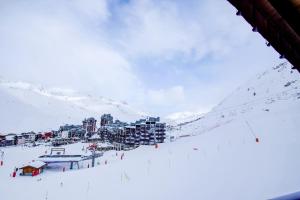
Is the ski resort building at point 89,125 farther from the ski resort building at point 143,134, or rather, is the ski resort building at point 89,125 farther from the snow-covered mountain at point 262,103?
the ski resort building at point 143,134

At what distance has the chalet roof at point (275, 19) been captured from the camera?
4.80 metres

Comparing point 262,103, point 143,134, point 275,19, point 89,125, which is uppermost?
point 262,103

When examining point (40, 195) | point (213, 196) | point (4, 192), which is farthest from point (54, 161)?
point (213, 196)

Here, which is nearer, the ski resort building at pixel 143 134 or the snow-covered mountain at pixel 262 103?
the ski resort building at pixel 143 134

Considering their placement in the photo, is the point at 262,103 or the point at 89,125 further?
the point at 89,125

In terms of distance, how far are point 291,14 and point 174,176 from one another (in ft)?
73.3

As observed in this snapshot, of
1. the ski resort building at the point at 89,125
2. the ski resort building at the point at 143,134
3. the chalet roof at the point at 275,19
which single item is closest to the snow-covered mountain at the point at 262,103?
the ski resort building at the point at 143,134

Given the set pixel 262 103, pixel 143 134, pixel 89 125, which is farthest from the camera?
pixel 89 125

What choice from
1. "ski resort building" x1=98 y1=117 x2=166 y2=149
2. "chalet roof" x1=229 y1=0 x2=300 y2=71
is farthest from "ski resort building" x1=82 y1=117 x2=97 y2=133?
"chalet roof" x1=229 y1=0 x2=300 y2=71

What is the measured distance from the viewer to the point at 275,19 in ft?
17.9

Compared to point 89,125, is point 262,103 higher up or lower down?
higher up

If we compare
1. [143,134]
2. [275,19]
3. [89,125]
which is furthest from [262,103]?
[275,19]

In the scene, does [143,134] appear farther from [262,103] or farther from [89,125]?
[89,125]

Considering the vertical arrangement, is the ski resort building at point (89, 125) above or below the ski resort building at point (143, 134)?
above
